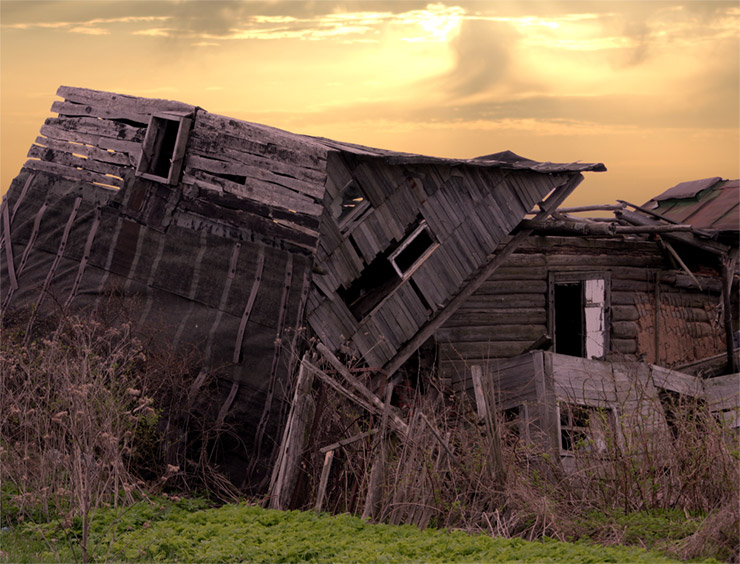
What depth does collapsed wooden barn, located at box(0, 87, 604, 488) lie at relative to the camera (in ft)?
36.5

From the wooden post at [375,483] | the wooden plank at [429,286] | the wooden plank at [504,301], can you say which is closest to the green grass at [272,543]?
the wooden post at [375,483]

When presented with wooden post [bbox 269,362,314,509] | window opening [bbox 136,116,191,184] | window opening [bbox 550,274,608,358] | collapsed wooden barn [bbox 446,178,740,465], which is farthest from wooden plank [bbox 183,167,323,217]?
window opening [bbox 550,274,608,358]

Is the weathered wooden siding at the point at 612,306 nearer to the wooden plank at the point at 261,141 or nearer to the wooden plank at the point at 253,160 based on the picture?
the wooden plank at the point at 253,160

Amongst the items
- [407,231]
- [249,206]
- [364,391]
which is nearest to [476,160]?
[407,231]

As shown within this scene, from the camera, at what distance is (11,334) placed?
11.3 metres

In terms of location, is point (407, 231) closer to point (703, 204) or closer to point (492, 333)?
point (492, 333)

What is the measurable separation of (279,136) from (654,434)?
269 inches

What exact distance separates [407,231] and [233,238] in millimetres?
3306

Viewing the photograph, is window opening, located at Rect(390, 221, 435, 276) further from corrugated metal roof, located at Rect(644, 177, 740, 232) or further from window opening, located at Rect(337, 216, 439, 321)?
corrugated metal roof, located at Rect(644, 177, 740, 232)

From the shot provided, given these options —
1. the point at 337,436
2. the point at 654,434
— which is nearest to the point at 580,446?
the point at 654,434

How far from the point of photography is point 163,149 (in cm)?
1273

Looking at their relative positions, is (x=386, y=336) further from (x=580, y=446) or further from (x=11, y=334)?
(x=11, y=334)

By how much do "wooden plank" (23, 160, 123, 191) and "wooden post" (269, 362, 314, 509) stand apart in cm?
522

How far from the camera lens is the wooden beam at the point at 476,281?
13562mm
